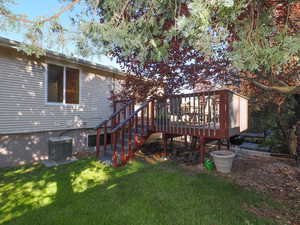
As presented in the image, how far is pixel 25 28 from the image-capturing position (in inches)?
112

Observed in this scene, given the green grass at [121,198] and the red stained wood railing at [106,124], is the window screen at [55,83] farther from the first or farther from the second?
the green grass at [121,198]

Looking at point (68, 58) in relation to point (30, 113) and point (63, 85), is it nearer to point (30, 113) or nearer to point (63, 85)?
point (63, 85)

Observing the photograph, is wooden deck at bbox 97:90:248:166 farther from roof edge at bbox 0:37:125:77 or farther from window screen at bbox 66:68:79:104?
roof edge at bbox 0:37:125:77

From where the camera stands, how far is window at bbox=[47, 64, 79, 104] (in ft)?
18.7

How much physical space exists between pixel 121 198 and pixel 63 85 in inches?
185

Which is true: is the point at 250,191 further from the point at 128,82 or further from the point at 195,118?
the point at 128,82

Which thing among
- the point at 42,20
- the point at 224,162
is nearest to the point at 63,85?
the point at 42,20

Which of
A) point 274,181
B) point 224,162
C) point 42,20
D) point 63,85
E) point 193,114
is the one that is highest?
point 42,20

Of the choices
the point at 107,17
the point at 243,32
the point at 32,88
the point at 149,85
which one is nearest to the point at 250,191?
the point at 243,32

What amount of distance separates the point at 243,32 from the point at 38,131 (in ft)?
20.4

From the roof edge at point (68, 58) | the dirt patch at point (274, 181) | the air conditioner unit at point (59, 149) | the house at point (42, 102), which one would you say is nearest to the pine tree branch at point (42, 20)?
the roof edge at point (68, 58)

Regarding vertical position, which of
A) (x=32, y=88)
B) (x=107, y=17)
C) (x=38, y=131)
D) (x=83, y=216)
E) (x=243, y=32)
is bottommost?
(x=83, y=216)

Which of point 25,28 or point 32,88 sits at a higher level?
point 25,28

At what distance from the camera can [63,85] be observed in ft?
19.4
